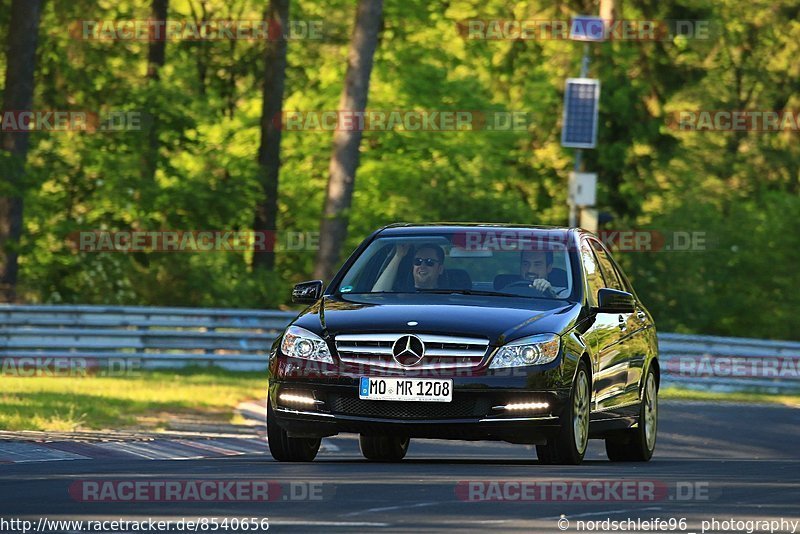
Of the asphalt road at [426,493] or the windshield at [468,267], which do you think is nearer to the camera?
the asphalt road at [426,493]

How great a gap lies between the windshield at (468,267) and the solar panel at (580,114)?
74.0ft

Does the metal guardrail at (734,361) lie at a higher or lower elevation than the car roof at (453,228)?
lower

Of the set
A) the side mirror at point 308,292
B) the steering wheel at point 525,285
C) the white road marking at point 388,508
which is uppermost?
the steering wheel at point 525,285

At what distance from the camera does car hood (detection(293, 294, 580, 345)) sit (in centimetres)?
1317

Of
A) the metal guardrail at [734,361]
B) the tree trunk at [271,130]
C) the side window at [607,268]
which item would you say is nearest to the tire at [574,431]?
the side window at [607,268]

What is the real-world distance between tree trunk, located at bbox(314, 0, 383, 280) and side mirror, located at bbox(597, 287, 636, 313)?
2077 centimetres

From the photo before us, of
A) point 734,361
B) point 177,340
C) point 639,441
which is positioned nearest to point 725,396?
point 734,361

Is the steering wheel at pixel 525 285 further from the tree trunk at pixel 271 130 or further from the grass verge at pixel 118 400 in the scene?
the tree trunk at pixel 271 130

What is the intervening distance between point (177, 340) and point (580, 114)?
989 centimetres

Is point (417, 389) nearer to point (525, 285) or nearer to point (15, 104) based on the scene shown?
point (525, 285)

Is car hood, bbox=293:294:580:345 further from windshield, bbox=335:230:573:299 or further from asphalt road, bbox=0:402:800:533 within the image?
asphalt road, bbox=0:402:800:533

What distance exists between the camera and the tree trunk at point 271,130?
1795 inches

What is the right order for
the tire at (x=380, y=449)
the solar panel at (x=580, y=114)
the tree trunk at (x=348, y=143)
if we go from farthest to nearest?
the solar panel at (x=580, y=114) < the tree trunk at (x=348, y=143) < the tire at (x=380, y=449)

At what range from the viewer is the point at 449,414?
1312 cm
